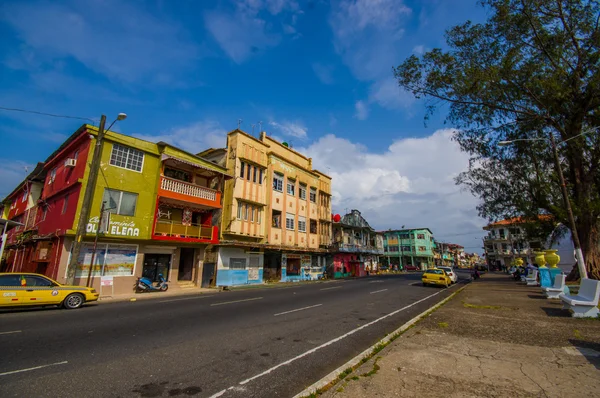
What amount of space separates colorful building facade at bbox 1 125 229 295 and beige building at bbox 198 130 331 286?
1812 mm

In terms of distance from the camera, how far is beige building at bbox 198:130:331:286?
1024 inches

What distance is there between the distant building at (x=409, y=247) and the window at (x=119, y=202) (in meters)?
76.2

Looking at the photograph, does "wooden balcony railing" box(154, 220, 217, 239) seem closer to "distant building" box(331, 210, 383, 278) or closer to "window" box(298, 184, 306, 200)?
"window" box(298, 184, 306, 200)

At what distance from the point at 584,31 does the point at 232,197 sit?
26891mm

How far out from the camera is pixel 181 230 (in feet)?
72.6

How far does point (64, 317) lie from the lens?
10164 millimetres

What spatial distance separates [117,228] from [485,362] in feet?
66.9

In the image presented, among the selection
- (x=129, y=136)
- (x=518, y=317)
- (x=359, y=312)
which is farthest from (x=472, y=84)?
(x=129, y=136)

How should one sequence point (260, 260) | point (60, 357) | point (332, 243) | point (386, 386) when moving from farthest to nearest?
point (332, 243) → point (260, 260) → point (60, 357) → point (386, 386)

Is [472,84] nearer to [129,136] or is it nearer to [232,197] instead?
[232,197]

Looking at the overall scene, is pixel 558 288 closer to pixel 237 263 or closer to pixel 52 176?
pixel 237 263

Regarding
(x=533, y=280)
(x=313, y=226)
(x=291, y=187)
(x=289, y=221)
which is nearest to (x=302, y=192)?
(x=291, y=187)

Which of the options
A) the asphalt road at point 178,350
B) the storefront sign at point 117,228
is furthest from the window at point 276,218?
the asphalt road at point 178,350

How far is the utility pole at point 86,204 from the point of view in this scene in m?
15.6
